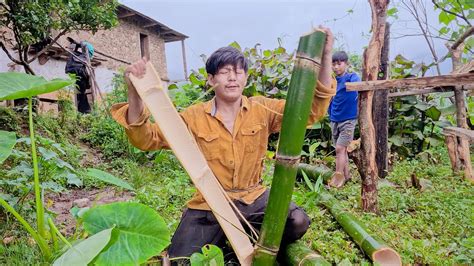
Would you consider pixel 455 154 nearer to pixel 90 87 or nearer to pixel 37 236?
pixel 37 236

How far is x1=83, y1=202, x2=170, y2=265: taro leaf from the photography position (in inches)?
57.5

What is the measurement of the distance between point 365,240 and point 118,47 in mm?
12874

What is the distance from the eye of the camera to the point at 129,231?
152 cm

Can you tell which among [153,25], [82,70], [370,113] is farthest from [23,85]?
[153,25]

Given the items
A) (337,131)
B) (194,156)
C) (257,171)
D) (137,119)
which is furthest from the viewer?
(337,131)

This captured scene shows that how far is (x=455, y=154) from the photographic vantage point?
5059mm

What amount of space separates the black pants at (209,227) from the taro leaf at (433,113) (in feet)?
16.5

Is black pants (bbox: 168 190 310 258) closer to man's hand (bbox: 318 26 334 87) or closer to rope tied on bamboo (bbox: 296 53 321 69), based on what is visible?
man's hand (bbox: 318 26 334 87)

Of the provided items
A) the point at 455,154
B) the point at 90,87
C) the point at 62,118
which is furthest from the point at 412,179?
the point at 90,87

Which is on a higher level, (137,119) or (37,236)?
(137,119)

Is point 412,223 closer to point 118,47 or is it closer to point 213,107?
point 213,107

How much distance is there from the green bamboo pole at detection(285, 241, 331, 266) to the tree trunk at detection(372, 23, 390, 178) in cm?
278

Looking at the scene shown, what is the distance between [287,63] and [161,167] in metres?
3.26

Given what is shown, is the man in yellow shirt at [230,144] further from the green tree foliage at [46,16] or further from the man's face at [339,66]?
the green tree foliage at [46,16]
